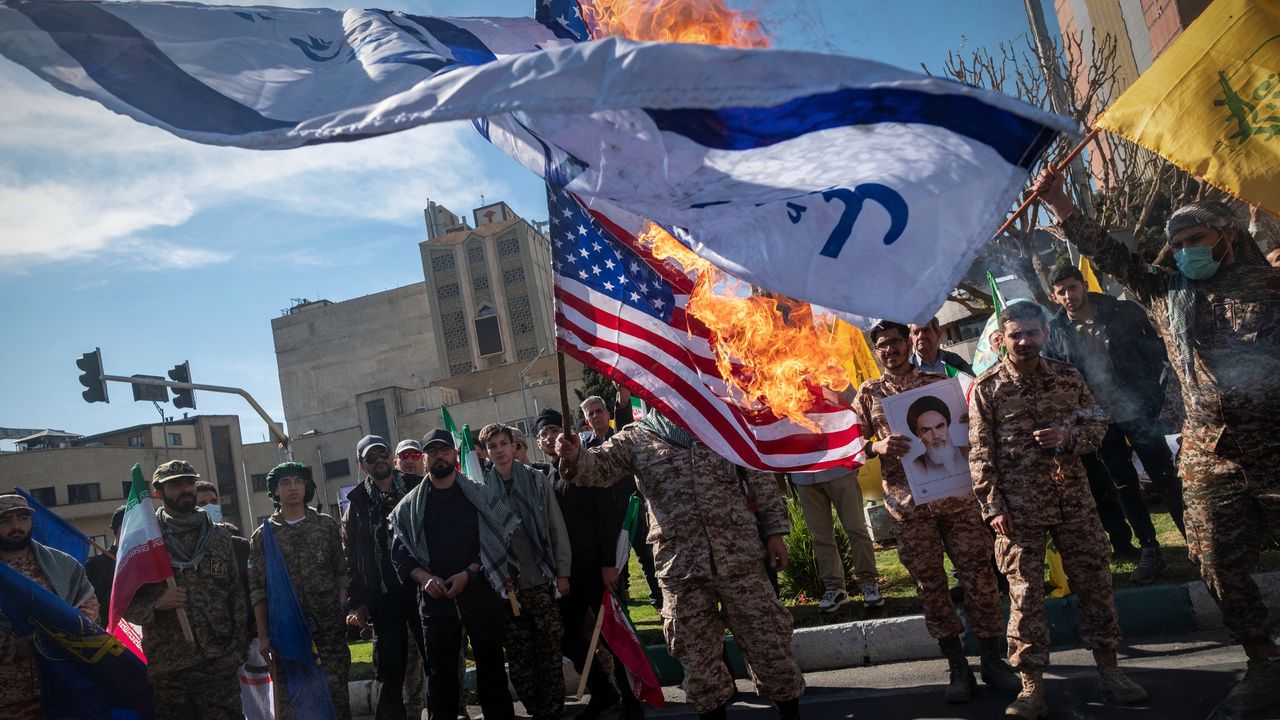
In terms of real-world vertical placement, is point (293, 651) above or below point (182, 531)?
below

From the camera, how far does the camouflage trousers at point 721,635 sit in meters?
4.96

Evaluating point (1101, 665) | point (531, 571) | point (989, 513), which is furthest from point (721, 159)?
point (531, 571)

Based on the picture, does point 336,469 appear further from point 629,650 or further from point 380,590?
point 629,650

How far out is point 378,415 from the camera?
224 ft

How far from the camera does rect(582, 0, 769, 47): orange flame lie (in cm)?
422

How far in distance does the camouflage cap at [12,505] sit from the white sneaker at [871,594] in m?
6.42

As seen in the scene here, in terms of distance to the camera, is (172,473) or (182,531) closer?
(182,531)

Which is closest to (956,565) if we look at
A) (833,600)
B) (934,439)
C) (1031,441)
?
(934,439)

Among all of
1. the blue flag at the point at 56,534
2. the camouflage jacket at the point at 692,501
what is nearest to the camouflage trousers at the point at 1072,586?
the camouflage jacket at the point at 692,501

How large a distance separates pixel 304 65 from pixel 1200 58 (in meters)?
4.73

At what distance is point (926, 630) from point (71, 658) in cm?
605

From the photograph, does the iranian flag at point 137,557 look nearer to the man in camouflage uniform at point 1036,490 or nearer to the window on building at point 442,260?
the man in camouflage uniform at point 1036,490

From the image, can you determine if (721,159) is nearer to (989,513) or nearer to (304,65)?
(304,65)

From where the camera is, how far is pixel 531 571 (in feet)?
22.4
